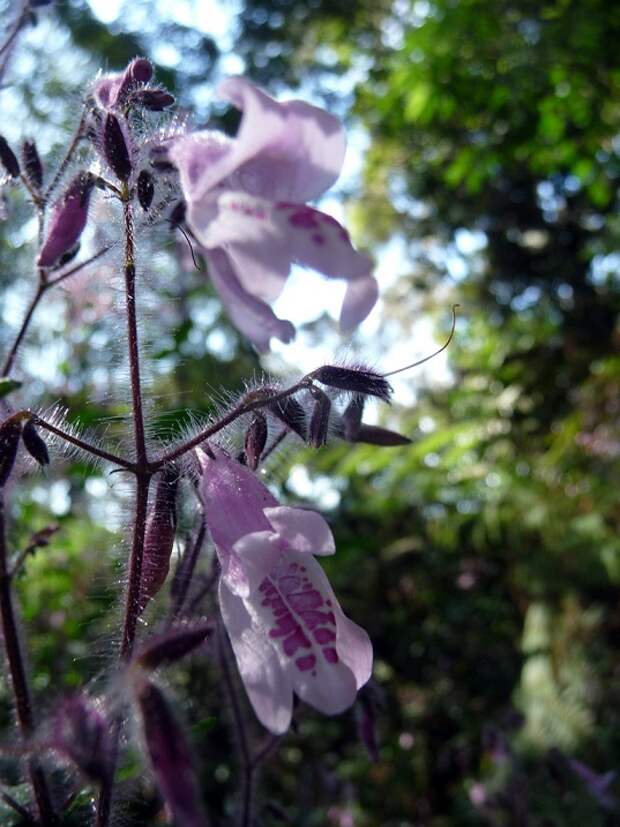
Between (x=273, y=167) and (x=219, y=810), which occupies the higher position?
(x=273, y=167)

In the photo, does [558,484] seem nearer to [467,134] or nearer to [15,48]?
[467,134]

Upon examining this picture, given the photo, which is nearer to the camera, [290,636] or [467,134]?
[290,636]

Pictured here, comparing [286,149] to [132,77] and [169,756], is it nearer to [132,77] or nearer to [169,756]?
[132,77]

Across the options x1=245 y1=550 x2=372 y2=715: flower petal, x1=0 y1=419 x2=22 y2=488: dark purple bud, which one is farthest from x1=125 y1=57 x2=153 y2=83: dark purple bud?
x1=245 y1=550 x2=372 y2=715: flower petal

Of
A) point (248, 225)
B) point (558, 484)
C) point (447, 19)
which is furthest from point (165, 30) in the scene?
point (248, 225)

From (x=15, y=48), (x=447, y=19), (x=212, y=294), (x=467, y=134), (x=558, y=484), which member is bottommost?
(x=558, y=484)

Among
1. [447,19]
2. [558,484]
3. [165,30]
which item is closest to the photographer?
[447,19]

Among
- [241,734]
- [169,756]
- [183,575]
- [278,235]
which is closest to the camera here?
[169,756]

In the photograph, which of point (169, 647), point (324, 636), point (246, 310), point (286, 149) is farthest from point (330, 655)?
point (286, 149)
